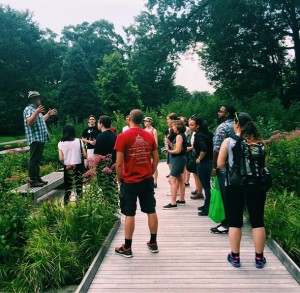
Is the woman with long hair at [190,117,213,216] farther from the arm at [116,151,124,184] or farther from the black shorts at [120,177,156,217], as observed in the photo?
the arm at [116,151,124,184]

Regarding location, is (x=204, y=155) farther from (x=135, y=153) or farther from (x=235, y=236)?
(x=235, y=236)

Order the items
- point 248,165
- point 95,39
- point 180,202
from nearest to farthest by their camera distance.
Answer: point 248,165 < point 180,202 < point 95,39

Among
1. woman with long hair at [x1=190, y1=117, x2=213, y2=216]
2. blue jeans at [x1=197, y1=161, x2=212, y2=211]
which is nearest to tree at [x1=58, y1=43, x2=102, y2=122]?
woman with long hair at [x1=190, y1=117, x2=213, y2=216]

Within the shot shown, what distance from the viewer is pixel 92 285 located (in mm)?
4043

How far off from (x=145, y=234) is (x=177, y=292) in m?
2.04

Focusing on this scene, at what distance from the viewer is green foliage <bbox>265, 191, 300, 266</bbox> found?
4.88 metres

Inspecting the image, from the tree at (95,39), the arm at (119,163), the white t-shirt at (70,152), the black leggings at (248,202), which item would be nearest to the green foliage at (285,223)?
the black leggings at (248,202)

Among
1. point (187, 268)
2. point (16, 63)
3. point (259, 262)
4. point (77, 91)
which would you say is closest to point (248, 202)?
point (259, 262)

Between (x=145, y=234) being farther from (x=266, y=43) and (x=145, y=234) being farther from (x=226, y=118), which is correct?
(x=266, y=43)

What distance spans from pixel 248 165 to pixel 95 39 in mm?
56246

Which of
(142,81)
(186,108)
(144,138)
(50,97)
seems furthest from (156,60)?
(142,81)

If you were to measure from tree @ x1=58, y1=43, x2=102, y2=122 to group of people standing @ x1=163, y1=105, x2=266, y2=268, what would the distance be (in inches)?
1363

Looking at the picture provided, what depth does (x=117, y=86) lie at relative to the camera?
143 feet

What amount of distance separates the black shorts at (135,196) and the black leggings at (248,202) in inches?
42.0
